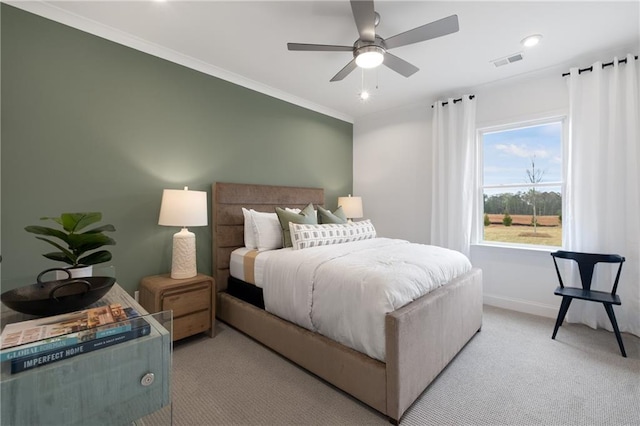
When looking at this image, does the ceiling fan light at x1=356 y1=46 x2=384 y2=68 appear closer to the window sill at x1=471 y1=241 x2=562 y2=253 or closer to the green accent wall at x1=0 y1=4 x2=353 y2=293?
the green accent wall at x1=0 y1=4 x2=353 y2=293

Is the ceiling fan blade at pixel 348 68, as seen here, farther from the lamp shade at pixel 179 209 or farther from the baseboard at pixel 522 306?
the baseboard at pixel 522 306

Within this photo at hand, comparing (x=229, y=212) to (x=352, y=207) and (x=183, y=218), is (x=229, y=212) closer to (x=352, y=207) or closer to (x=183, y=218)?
(x=183, y=218)

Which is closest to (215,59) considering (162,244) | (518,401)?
(162,244)

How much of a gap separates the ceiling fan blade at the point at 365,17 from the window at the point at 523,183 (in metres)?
2.50

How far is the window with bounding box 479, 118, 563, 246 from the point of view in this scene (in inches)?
130

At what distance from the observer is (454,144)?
3.76 m

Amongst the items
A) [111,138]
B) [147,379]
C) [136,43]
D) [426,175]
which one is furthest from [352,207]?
[147,379]

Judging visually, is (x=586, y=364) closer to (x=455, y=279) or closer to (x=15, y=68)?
(x=455, y=279)

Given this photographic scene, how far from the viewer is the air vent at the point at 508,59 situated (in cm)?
287

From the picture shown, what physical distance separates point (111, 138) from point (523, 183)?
4.58m

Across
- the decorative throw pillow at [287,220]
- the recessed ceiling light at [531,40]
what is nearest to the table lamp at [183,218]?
the decorative throw pillow at [287,220]

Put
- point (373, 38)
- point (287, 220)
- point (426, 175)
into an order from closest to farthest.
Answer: point (373, 38)
point (287, 220)
point (426, 175)

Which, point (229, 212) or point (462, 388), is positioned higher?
point (229, 212)

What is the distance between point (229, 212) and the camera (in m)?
3.18
